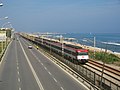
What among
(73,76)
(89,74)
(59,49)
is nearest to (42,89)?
(89,74)

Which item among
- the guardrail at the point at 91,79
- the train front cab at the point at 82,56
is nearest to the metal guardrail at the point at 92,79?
the guardrail at the point at 91,79

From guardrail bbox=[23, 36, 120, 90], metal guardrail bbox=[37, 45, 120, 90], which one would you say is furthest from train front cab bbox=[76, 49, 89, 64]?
metal guardrail bbox=[37, 45, 120, 90]

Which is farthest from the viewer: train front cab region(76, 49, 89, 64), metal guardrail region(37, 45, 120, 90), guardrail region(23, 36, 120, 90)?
train front cab region(76, 49, 89, 64)

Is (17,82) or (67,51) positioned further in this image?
(67,51)

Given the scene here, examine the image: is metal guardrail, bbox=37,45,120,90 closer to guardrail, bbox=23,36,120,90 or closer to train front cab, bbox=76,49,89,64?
guardrail, bbox=23,36,120,90

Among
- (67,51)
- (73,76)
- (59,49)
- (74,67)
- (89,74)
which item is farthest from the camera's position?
(59,49)

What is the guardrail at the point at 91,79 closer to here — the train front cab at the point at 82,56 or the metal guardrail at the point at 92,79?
the metal guardrail at the point at 92,79

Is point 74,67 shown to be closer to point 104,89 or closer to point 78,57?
point 78,57

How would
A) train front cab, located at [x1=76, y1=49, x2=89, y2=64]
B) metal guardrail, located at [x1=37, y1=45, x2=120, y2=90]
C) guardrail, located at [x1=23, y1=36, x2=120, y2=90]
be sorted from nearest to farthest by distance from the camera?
metal guardrail, located at [x1=37, y1=45, x2=120, y2=90] → guardrail, located at [x1=23, y1=36, x2=120, y2=90] → train front cab, located at [x1=76, y1=49, x2=89, y2=64]

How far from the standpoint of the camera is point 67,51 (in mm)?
64750

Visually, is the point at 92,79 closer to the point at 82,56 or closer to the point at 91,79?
the point at 91,79

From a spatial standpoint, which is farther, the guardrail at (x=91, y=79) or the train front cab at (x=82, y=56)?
the train front cab at (x=82, y=56)

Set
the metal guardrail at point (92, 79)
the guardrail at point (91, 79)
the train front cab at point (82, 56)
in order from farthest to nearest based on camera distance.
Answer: the train front cab at point (82, 56)
the guardrail at point (91, 79)
the metal guardrail at point (92, 79)

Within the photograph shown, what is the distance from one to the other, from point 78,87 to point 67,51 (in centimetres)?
3214
